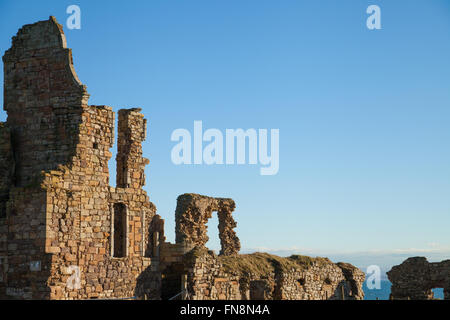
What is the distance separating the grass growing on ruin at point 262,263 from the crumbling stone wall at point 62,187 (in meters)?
3.53

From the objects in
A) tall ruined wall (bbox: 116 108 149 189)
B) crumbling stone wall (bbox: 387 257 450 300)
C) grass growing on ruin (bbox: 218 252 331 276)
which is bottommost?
crumbling stone wall (bbox: 387 257 450 300)

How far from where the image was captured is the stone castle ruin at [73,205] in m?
23.0

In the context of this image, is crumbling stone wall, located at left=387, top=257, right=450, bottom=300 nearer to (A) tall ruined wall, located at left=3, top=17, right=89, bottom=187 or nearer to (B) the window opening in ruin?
(B) the window opening in ruin

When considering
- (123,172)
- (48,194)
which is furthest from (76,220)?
(123,172)

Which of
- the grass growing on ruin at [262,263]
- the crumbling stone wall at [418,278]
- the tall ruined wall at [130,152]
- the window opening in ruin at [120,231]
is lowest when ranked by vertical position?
the crumbling stone wall at [418,278]

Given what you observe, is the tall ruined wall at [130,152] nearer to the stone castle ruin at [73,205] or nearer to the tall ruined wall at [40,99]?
the stone castle ruin at [73,205]

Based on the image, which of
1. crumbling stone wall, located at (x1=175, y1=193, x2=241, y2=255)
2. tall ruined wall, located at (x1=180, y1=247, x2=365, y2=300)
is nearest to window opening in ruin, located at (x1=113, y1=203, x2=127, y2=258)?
tall ruined wall, located at (x1=180, y1=247, x2=365, y2=300)

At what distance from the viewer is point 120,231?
26.1 m

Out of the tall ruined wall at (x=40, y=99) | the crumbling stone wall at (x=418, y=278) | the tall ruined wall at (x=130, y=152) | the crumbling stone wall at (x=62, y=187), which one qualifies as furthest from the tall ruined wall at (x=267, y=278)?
the tall ruined wall at (x=40, y=99)

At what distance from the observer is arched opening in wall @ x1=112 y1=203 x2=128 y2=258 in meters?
25.8

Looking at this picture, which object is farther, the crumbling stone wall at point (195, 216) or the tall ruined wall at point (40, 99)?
the crumbling stone wall at point (195, 216)

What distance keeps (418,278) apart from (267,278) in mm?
9946

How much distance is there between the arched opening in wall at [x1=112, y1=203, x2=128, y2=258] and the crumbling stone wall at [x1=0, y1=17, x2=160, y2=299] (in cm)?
9

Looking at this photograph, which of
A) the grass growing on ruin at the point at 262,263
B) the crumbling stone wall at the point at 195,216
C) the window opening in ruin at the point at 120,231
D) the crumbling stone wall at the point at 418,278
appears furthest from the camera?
the crumbling stone wall at the point at 418,278
